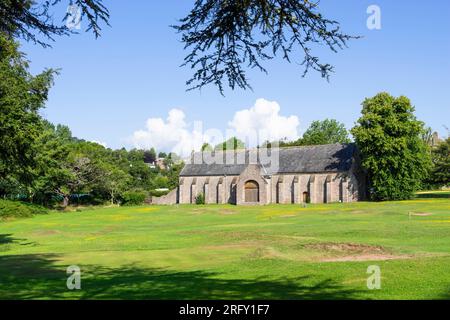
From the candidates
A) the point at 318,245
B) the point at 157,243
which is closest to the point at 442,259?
the point at 318,245

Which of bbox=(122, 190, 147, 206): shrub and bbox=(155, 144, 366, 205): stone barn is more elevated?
bbox=(155, 144, 366, 205): stone barn

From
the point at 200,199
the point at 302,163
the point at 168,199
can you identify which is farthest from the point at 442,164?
the point at 168,199

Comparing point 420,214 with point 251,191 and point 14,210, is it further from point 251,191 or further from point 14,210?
point 14,210

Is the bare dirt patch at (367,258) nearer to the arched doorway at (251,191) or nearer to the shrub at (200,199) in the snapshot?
the arched doorway at (251,191)

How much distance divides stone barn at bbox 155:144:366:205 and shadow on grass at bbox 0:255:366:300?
52.4 meters

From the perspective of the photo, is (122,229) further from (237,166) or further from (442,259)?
(237,166)

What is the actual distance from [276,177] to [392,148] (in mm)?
16733

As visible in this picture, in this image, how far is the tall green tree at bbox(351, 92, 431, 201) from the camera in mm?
61812

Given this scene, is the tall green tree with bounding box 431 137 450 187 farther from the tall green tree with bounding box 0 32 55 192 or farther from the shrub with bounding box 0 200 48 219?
the tall green tree with bounding box 0 32 55 192

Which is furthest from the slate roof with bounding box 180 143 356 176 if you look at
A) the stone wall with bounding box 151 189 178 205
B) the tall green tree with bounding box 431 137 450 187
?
the tall green tree with bounding box 431 137 450 187

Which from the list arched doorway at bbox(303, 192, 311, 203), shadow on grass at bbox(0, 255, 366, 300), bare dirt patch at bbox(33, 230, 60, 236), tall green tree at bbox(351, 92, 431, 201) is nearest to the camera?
shadow on grass at bbox(0, 255, 366, 300)

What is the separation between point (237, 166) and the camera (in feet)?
244

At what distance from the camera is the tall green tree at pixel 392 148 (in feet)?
203
